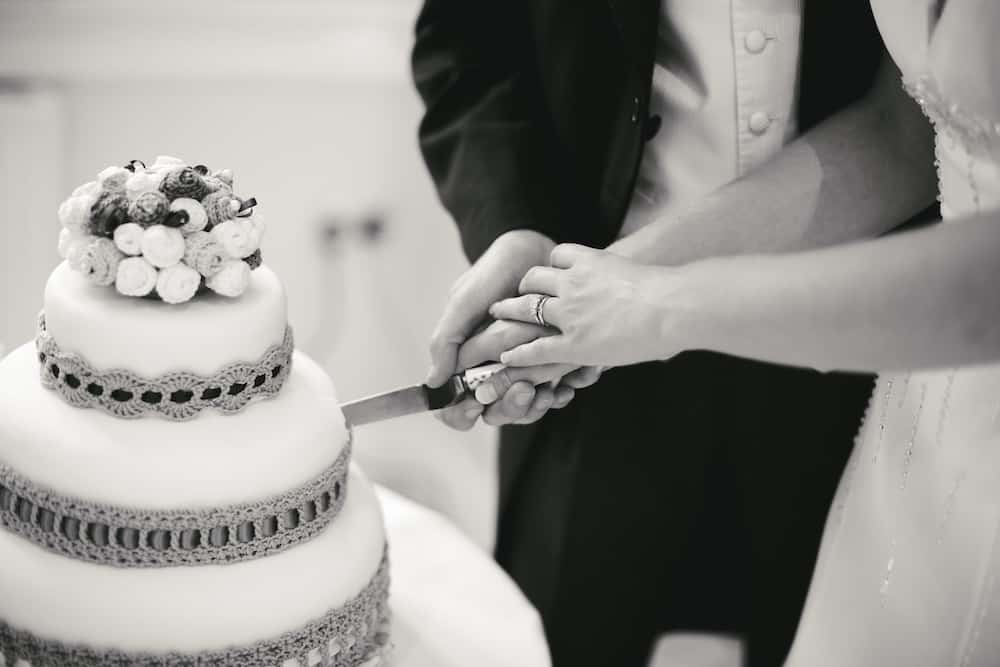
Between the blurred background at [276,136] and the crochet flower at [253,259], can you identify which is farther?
the blurred background at [276,136]

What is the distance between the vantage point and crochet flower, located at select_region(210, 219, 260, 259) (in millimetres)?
998

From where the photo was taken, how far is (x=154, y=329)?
963mm

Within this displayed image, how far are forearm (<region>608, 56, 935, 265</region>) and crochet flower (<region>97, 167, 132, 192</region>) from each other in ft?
1.80

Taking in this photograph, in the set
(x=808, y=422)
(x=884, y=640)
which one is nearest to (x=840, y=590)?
(x=884, y=640)

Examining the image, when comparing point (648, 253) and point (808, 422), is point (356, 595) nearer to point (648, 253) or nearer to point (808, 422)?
point (648, 253)

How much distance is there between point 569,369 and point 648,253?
0.17 metres

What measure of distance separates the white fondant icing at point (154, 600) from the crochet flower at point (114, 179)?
1.12 ft

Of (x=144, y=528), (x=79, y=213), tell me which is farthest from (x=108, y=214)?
(x=144, y=528)

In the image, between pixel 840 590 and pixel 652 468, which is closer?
pixel 840 590

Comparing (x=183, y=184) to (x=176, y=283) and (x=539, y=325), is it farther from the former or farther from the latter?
(x=539, y=325)

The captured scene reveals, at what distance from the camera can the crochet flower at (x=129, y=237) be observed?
961 millimetres

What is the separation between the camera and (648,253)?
1.23 metres

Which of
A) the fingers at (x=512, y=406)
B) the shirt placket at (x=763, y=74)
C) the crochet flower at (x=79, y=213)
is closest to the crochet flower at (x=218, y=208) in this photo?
the crochet flower at (x=79, y=213)

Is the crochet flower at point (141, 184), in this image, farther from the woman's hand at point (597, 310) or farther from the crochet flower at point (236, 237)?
the woman's hand at point (597, 310)
